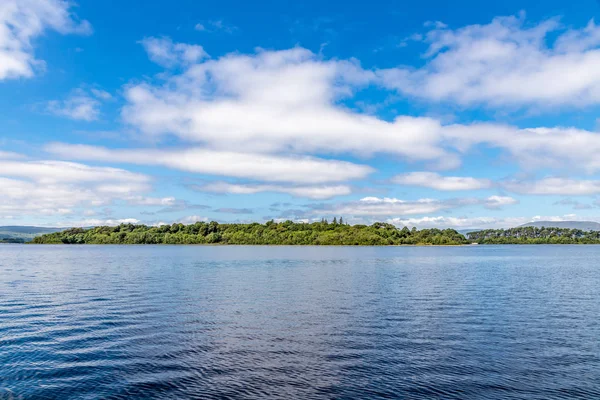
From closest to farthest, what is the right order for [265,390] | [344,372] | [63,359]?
1. [265,390]
2. [344,372]
3. [63,359]

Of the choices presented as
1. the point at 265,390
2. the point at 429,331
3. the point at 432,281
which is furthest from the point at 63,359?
Answer: the point at 432,281

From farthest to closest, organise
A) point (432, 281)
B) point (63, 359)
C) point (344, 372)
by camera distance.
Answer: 1. point (432, 281)
2. point (63, 359)
3. point (344, 372)

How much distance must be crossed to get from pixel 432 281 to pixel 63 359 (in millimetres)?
43885

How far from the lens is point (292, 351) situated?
2234 centimetres

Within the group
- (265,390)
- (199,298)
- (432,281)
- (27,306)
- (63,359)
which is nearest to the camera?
(265,390)

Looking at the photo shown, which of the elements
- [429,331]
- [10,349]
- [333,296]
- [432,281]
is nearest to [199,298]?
[333,296]

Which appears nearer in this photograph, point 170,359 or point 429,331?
point 170,359

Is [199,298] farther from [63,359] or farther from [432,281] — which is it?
[432,281]

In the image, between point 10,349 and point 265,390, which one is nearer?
point 265,390

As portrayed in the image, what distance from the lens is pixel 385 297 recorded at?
41.0 m

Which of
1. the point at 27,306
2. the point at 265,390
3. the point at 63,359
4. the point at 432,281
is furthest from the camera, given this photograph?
the point at 432,281

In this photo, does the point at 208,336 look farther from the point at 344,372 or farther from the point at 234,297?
the point at 234,297

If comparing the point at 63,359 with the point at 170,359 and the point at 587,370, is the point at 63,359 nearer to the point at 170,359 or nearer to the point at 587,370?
the point at 170,359

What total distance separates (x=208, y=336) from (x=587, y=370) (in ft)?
61.5
